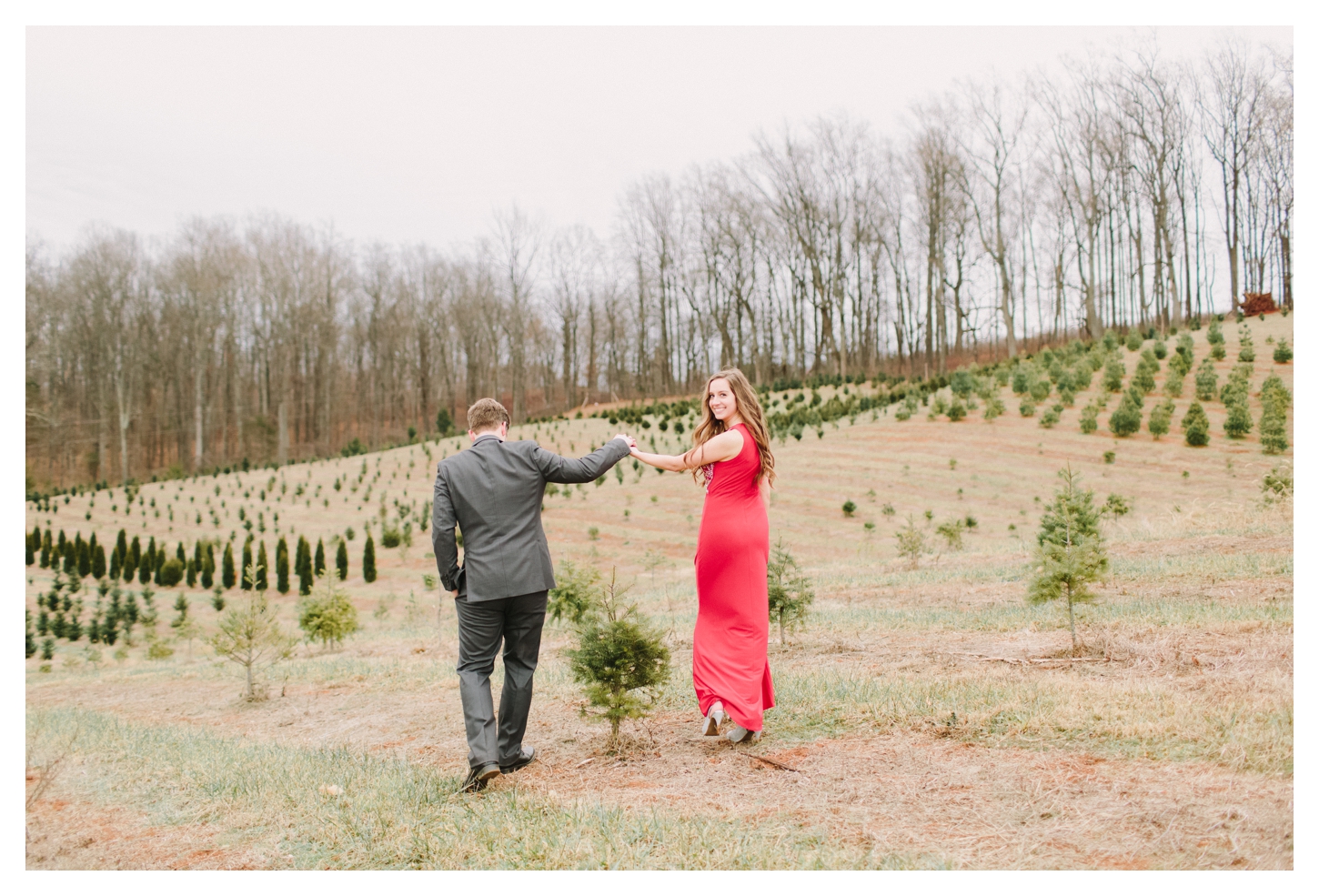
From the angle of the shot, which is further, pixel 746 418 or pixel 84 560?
pixel 84 560

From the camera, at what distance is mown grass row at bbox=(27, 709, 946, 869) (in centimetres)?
319

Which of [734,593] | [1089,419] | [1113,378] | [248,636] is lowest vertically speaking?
[248,636]

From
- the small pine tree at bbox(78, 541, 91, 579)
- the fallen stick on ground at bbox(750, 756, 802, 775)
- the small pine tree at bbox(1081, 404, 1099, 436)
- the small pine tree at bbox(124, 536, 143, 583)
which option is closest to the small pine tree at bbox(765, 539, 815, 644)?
the fallen stick on ground at bbox(750, 756, 802, 775)

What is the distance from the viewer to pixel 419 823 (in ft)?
11.9

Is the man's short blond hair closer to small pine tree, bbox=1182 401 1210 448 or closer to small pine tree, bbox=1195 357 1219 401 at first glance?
small pine tree, bbox=1182 401 1210 448

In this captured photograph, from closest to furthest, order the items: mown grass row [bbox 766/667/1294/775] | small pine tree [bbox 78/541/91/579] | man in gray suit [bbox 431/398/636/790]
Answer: mown grass row [bbox 766/667/1294/775], man in gray suit [bbox 431/398/636/790], small pine tree [bbox 78/541/91/579]

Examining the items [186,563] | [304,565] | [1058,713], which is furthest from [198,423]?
[1058,713]

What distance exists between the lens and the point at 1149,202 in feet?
118

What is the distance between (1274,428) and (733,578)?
790 inches

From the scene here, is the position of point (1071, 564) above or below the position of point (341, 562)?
above

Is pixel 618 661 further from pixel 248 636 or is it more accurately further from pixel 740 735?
pixel 248 636

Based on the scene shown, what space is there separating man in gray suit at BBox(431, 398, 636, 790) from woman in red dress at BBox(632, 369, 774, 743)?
2.30 feet

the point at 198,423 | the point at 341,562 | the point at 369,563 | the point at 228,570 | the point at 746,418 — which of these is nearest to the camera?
the point at 746,418

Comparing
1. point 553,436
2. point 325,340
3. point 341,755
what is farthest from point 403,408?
point 341,755
